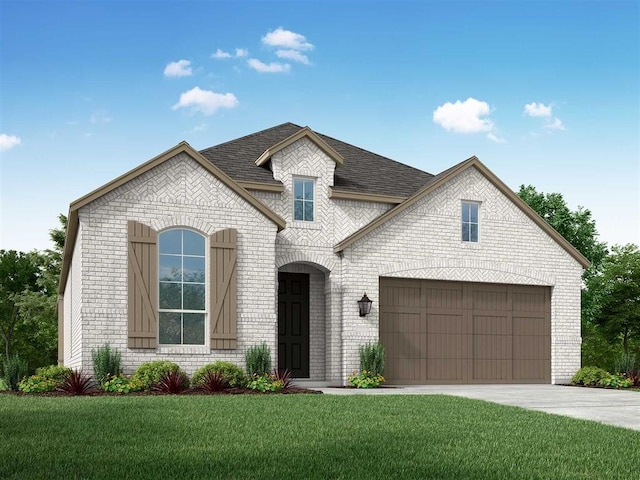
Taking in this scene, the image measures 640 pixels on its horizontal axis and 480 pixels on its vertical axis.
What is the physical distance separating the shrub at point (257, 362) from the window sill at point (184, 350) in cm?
95

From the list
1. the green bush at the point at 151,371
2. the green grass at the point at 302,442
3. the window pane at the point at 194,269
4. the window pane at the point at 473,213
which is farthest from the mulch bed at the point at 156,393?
the window pane at the point at 473,213

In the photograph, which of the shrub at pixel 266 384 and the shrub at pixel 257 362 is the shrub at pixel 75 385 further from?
the shrub at pixel 257 362

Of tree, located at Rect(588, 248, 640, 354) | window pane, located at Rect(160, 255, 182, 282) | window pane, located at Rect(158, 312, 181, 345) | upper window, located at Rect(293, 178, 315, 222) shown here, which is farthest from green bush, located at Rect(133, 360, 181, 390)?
tree, located at Rect(588, 248, 640, 354)

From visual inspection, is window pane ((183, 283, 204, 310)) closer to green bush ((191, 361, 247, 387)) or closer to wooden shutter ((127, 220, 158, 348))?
wooden shutter ((127, 220, 158, 348))

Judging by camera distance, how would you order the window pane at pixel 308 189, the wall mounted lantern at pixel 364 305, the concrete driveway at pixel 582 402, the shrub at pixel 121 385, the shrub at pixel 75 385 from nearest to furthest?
the concrete driveway at pixel 582 402, the shrub at pixel 75 385, the shrub at pixel 121 385, the wall mounted lantern at pixel 364 305, the window pane at pixel 308 189

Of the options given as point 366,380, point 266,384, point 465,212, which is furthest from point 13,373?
point 465,212

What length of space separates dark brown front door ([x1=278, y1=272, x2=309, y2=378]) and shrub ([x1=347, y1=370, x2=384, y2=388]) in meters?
1.89

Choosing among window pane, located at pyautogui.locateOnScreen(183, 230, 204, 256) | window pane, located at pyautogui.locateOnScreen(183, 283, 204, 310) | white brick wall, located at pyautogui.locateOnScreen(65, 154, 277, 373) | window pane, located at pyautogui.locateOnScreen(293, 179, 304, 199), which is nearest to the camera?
white brick wall, located at pyautogui.locateOnScreen(65, 154, 277, 373)

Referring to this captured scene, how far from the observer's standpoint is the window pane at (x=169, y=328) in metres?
17.2

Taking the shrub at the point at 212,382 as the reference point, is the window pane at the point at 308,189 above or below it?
above

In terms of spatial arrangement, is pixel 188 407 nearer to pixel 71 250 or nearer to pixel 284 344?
pixel 284 344

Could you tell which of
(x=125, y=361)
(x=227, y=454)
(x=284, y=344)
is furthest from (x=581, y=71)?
(x=227, y=454)

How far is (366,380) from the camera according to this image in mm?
18922

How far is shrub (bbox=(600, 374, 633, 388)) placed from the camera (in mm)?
20094
